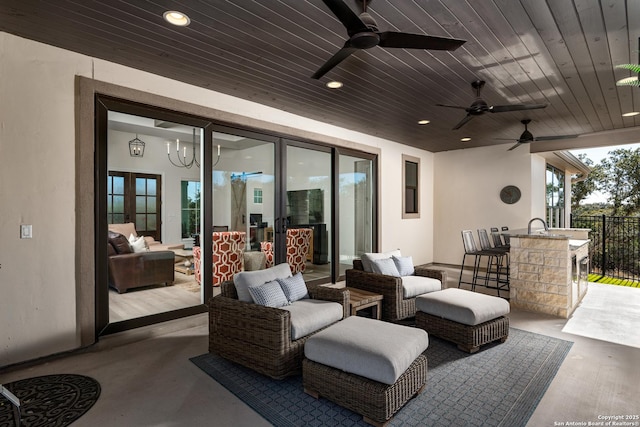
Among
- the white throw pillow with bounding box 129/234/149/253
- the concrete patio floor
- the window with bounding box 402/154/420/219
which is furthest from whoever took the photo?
the window with bounding box 402/154/420/219

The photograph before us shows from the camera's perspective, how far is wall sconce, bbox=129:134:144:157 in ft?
12.1

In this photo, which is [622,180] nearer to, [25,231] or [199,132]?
[199,132]

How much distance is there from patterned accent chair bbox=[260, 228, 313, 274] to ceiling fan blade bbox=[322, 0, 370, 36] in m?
3.40

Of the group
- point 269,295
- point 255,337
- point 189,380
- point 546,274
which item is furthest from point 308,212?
point 546,274

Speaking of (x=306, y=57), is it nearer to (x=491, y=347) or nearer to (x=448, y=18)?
(x=448, y=18)

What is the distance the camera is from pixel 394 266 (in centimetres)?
433

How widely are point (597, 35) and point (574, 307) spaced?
3.40 m

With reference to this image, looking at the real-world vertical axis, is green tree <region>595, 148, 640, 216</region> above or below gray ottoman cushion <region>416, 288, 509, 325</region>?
above

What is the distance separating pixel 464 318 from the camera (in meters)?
3.12

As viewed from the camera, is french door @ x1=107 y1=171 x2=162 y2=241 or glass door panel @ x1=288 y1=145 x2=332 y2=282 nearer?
french door @ x1=107 y1=171 x2=162 y2=241

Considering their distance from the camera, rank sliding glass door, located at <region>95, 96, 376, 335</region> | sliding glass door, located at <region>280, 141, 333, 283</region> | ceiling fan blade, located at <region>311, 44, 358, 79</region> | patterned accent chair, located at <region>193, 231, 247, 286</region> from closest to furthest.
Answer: ceiling fan blade, located at <region>311, 44, 358, 79</region>, sliding glass door, located at <region>95, 96, 376, 335</region>, patterned accent chair, located at <region>193, 231, 247, 286</region>, sliding glass door, located at <region>280, 141, 333, 283</region>

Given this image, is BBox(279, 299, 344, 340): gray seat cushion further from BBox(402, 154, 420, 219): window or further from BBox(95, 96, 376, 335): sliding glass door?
BBox(402, 154, 420, 219): window

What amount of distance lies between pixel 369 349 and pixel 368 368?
0.11 metres

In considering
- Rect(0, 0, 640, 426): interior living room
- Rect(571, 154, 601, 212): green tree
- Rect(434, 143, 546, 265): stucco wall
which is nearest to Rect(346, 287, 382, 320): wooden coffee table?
Rect(0, 0, 640, 426): interior living room
